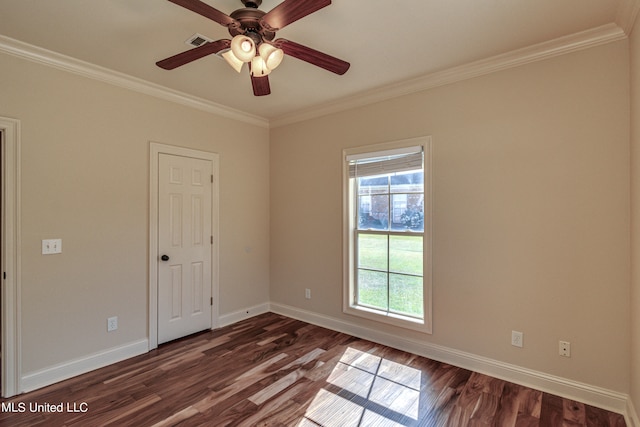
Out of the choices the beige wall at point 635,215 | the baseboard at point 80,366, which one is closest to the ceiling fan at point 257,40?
the beige wall at point 635,215

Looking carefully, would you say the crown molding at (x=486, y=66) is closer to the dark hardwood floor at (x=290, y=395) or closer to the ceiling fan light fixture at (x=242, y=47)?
the ceiling fan light fixture at (x=242, y=47)

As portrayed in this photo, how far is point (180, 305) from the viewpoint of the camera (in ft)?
11.1

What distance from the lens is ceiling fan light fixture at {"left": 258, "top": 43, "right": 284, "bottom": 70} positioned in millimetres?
1821

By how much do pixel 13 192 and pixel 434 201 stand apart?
3429mm

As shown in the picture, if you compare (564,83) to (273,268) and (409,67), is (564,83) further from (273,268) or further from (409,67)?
(273,268)

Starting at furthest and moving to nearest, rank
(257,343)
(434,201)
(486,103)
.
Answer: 1. (257,343)
2. (434,201)
3. (486,103)

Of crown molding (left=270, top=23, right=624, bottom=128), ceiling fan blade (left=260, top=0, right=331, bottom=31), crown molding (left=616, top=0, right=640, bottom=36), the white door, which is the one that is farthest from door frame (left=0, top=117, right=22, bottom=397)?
crown molding (left=616, top=0, right=640, bottom=36)

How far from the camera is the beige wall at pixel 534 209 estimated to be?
2.14 m

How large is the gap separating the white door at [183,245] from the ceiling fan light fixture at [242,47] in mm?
1869

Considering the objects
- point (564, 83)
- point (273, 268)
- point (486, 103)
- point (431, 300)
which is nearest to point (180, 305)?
point (273, 268)

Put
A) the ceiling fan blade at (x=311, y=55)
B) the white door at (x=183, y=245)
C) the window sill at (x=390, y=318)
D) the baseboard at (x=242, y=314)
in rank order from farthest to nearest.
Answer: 1. the baseboard at (x=242, y=314)
2. the white door at (x=183, y=245)
3. the window sill at (x=390, y=318)
4. the ceiling fan blade at (x=311, y=55)

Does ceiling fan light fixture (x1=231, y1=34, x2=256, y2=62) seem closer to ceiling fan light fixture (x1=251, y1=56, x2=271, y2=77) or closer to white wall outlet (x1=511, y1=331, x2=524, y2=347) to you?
ceiling fan light fixture (x1=251, y1=56, x2=271, y2=77)

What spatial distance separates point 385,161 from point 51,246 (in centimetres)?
306

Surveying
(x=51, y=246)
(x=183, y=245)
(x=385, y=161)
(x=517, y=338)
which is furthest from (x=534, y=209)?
(x=51, y=246)
